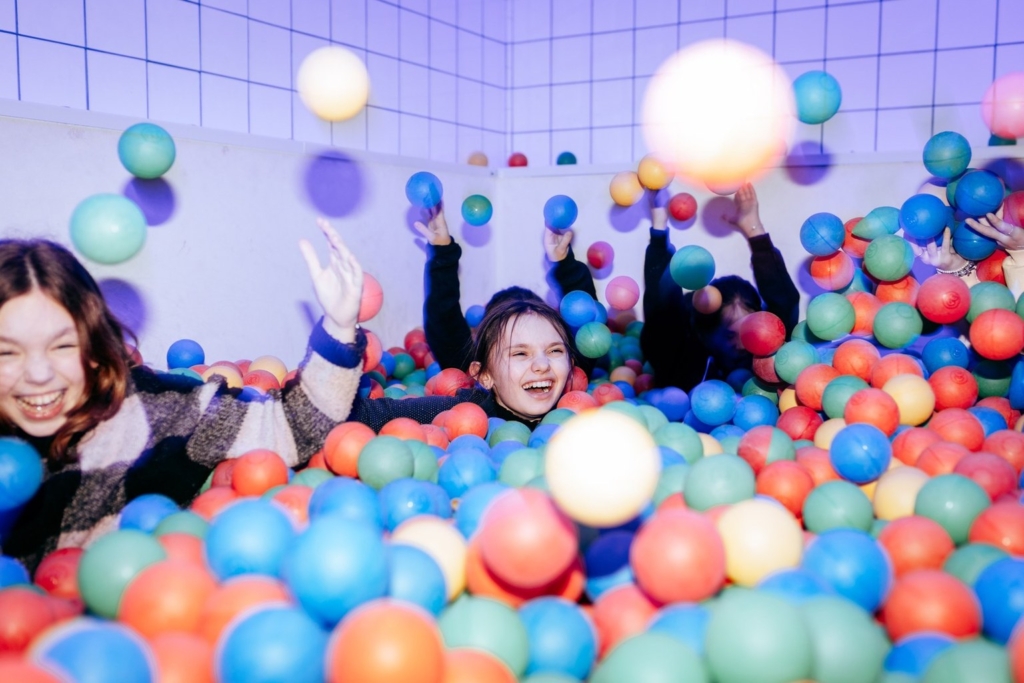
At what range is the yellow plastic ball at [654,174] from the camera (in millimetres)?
2836

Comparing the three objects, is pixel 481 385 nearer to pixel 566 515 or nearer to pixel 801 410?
pixel 801 410

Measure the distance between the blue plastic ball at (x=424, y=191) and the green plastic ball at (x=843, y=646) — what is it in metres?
1.87

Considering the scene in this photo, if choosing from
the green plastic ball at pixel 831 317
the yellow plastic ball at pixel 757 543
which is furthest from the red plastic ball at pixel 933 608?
the green plastic ball at pixel 831 317

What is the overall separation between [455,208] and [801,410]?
1731 mm

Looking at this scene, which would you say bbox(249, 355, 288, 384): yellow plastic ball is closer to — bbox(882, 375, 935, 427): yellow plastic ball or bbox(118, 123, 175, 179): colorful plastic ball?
bbox(118, 123, 175, 179): colorful plastic ball

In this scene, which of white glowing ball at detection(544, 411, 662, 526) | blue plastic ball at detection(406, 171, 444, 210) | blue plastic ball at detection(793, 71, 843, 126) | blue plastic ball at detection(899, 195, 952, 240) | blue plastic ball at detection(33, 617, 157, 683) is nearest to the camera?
blue plastic ball at detection(33, 617, 157, 683)

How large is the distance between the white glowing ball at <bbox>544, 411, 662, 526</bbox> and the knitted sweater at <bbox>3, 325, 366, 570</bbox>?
544 millimetres

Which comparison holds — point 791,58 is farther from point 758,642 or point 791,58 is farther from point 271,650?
point 271,650

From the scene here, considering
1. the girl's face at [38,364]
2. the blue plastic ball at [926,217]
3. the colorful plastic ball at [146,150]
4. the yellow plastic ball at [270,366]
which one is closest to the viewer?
the girl's face at [38,364]

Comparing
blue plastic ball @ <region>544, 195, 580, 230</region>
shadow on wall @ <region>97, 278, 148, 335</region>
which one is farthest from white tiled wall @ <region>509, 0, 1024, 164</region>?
shadow on wall @ <region>97, 278, 148, 335</region>

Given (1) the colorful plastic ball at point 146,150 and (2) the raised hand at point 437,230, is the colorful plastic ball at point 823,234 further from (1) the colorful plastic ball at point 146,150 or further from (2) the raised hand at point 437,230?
(1) the colorful plastic ball at point 146,150

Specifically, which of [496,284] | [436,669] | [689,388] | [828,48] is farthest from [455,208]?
[436,669]

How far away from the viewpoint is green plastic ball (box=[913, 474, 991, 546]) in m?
1.28

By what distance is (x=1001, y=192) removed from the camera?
213 cm
